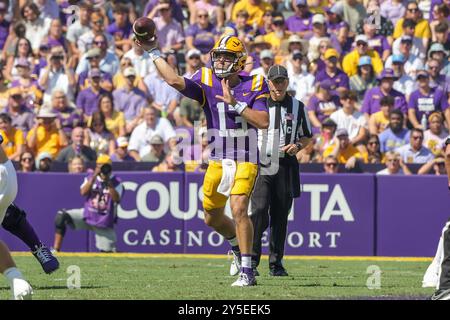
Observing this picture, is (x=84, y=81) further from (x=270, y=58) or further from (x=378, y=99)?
(x=378, y=99)

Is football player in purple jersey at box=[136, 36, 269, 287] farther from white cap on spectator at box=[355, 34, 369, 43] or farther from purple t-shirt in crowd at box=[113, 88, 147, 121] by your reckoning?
white cap on spectator at box=[355, 34, 369, 43]

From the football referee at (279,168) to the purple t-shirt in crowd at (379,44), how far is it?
24.3 feet

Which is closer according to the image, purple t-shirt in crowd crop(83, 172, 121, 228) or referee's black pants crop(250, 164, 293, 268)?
referee's black pants crop(250, 164, 293, 268)

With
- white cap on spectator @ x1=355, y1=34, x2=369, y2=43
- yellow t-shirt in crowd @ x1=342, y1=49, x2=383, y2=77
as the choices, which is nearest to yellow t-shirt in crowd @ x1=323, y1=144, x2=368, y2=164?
yellow t-shirt in crowd @ x1=342, y1=49, x2=383, y2=77

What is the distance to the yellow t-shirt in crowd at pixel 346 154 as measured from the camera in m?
17.7

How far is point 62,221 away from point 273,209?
469 centimetres

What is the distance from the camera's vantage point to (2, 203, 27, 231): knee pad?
36.2 ft

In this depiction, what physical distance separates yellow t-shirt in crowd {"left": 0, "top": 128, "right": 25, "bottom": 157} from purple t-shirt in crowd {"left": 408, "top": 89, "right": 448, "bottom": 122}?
5772 millimetres

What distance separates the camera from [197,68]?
19391mm

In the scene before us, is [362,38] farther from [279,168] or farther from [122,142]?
[279,168]

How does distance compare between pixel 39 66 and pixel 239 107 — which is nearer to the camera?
pixel 239 107

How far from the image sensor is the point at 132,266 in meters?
14.0

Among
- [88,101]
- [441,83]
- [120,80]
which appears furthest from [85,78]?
[441,83]
